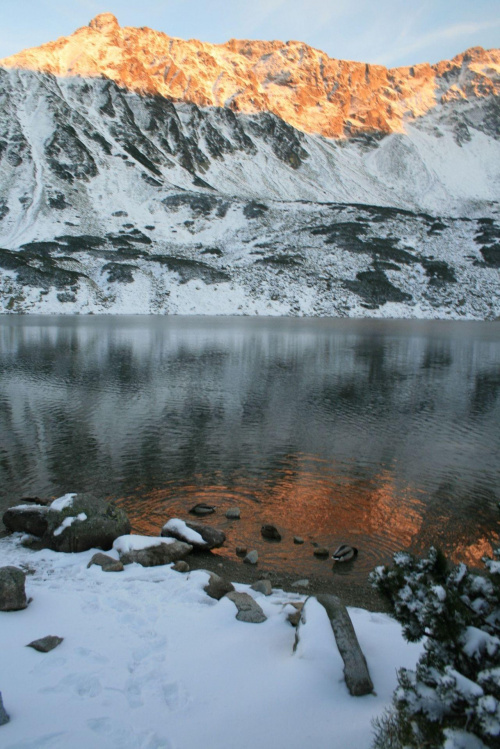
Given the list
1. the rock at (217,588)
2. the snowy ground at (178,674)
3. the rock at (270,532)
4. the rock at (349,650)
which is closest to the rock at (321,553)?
the rock at (270,532)

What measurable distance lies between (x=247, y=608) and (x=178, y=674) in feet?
5.92

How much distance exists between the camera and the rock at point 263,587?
27.4ft

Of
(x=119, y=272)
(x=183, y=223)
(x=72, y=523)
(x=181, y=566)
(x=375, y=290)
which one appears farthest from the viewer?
(x=183, y=223)

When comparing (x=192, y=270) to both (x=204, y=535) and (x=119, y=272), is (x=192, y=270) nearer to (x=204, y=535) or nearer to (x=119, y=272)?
(x=119, y=272)

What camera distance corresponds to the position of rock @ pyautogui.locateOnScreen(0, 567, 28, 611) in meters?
6.94

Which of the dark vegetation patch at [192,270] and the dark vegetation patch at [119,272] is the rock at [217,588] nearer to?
the dark vegetation patch at [119,272]

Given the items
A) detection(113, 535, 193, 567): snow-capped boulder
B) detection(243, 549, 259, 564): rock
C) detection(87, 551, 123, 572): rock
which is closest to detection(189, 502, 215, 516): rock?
detection(113, 535, 193, 567): snow-capped boulder

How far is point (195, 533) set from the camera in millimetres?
10500

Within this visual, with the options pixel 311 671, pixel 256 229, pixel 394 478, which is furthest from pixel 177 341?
pixel 256 229

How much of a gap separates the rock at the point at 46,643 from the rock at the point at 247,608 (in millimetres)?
2535

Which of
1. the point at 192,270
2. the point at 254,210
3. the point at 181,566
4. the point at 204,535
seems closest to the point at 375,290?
the point at 192,270

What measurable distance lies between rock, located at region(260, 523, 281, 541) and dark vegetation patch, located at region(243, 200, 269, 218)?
5409 inches

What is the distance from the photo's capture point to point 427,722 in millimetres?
3463

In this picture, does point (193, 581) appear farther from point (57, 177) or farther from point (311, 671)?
point (57, 177)
